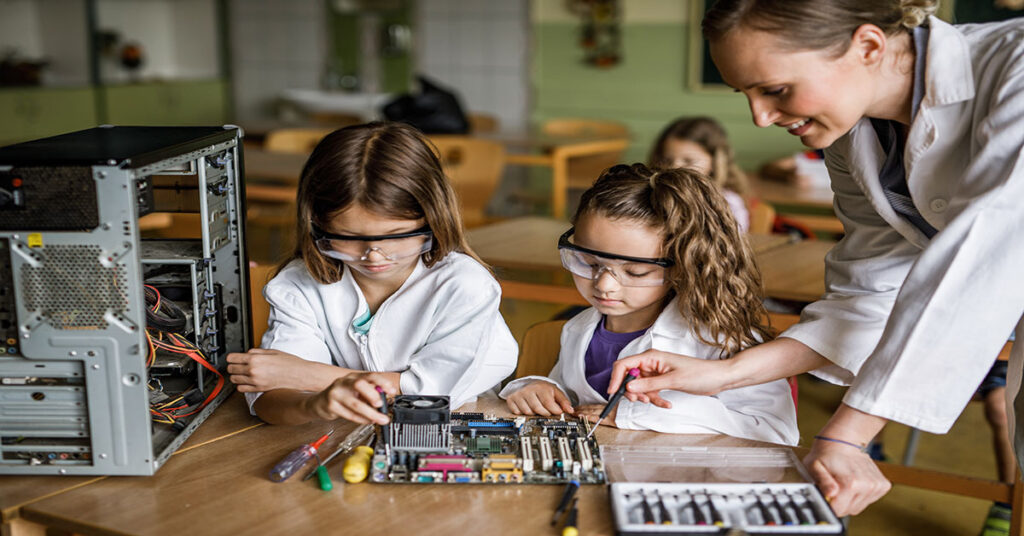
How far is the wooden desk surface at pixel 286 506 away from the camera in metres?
1.07

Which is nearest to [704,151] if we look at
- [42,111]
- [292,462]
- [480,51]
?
[292,462]

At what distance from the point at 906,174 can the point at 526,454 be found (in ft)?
2.35

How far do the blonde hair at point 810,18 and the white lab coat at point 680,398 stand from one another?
1.69 feet

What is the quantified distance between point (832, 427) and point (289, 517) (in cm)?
72

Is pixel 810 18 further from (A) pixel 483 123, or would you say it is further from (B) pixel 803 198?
(A) pixel 483 123

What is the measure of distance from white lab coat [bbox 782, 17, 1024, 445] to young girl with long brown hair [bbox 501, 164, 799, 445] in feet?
1.02

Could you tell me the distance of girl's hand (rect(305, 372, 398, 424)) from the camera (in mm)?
1211

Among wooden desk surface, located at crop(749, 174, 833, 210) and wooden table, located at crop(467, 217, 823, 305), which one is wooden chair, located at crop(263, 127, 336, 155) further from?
wooden desk surface, located at crop(749, 174, 833, 210)

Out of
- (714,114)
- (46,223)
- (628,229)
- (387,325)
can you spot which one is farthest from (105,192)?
(714,114)

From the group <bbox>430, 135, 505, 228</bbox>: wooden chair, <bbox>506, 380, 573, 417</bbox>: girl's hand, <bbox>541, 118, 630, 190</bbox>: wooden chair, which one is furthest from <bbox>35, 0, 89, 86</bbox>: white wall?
<bbox>506, 380, 573, 417</bbox>: girl's hand

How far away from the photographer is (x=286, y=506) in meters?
1.12

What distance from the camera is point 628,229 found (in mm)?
1510

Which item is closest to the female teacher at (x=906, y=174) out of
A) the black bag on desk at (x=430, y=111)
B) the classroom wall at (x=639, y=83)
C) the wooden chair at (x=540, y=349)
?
the wooden chair at (x=540, y=349)

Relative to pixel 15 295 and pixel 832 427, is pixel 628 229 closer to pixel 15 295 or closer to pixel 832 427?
pixel 832 427
